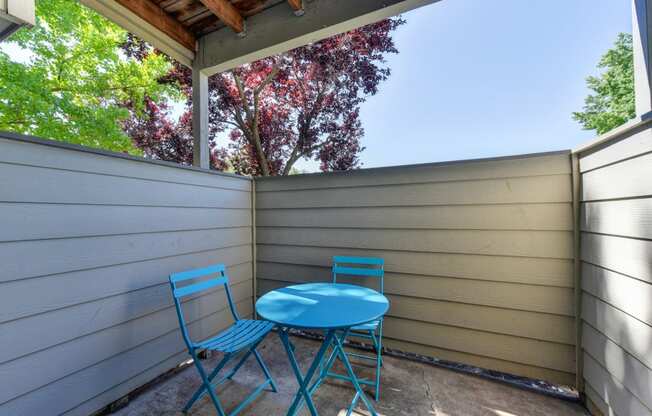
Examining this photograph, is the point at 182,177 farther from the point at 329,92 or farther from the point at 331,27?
the point at 329,92

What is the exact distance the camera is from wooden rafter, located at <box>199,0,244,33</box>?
2280 millimetres

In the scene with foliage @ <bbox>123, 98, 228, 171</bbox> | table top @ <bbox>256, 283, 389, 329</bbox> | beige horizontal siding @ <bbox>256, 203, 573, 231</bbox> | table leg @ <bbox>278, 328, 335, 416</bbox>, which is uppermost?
foliage @ <bbox>123, 98, 228, 171</bbox>

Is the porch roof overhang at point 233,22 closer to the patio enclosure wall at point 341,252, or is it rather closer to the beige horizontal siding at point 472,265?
the patio enclosure wall at point 341,252

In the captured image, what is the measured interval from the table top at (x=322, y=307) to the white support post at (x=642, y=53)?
1.56m

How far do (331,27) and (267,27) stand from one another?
2.11 feet

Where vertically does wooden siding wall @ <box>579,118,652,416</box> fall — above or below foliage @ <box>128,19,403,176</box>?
below

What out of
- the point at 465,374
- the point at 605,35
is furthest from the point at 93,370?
the point at 605,35

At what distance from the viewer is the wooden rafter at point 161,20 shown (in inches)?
89.2

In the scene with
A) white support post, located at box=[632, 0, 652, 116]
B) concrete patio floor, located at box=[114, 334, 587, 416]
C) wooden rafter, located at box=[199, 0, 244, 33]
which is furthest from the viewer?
wooden rafter, located at box=[199, 0, 244, 33]

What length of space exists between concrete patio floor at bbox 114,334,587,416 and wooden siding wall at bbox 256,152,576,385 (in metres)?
0.20

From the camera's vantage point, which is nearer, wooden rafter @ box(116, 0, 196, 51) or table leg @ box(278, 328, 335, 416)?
table leg @ box(278, 328, 335, 416)

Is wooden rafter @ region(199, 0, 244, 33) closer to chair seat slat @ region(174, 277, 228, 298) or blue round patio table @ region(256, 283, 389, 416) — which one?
chair seat slat @ region(174, 277, 228, 298)

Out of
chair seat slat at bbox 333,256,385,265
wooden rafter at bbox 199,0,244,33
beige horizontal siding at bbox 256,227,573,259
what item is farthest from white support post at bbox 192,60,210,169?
chair seat slat at bbox 333,256,385,265

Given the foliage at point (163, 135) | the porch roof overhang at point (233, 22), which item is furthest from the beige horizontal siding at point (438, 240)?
the foliage at point (163, 135)
